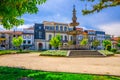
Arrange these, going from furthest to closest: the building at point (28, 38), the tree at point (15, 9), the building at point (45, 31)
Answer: the building at point (45, 31), the building at point (28, 38), the tree at point (15, 9)

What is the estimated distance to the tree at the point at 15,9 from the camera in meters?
10.4

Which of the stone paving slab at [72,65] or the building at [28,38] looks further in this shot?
the building at [28,38]

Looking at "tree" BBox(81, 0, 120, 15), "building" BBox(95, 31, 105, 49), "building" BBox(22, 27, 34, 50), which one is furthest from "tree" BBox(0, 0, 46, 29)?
"building" BBox(95, 31, 105, 49)

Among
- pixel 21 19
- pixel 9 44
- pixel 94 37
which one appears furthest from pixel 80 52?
pixel 94 37

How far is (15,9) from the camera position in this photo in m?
10.8

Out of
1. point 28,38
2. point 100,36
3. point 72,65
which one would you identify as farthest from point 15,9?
point 100,36

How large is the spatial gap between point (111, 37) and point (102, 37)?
12110 mm

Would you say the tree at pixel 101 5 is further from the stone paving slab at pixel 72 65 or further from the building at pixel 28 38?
the building at pixel 28 38

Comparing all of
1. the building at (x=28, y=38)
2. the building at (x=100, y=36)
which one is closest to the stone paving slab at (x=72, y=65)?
the building at (x=28, y=38)

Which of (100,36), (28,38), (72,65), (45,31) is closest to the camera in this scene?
(72,65)

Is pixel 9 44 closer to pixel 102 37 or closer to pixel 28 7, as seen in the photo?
pixel 102 37

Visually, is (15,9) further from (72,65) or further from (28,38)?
(28,38)

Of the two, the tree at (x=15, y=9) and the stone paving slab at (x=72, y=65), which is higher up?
the tree at (x=15, y=9)

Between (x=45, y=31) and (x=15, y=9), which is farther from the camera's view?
(x=45, y=31)
